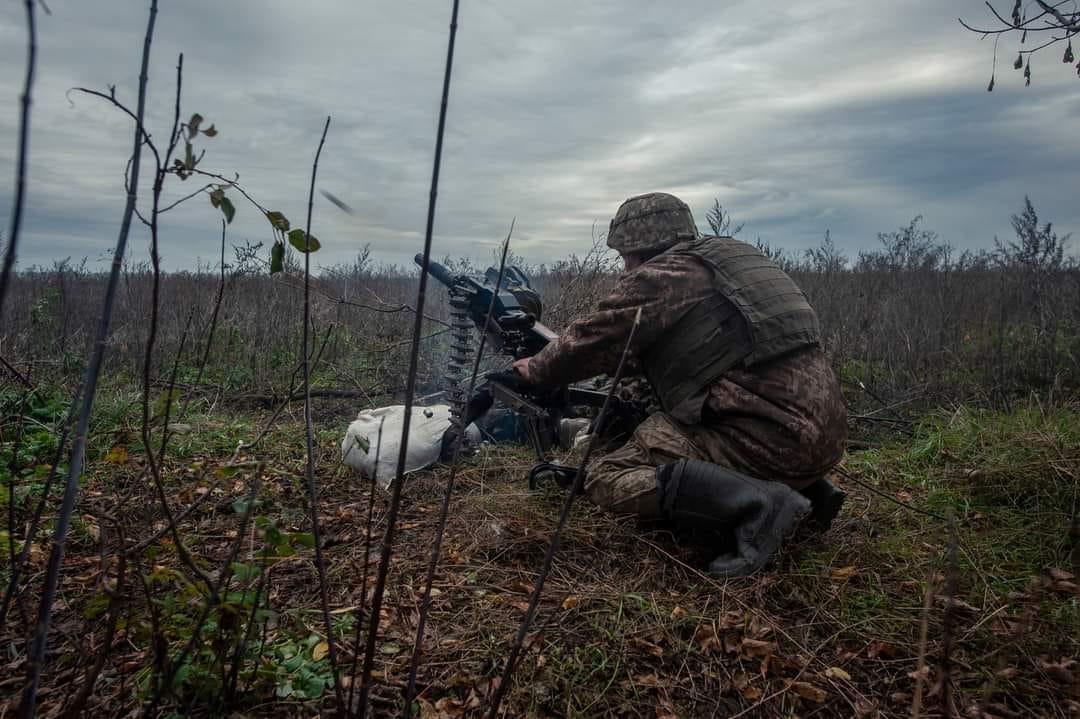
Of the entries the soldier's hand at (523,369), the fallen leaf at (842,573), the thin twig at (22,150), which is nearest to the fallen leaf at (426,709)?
the thin twig at (22,150)

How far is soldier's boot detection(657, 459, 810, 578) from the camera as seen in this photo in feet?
9.32

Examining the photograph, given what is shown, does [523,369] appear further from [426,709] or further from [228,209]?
[228,209]

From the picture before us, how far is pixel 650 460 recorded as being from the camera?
3299 mm

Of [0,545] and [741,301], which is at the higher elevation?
[741,301]

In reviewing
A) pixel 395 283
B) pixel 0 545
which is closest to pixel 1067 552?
pixel 0 545

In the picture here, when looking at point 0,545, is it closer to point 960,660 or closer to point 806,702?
point 806,702

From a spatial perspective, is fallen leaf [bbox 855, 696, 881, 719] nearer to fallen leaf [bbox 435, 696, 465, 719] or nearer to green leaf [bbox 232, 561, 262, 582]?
fallen leaf [bbox 435, 696, 465, 719]

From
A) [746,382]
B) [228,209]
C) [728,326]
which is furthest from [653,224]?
[228,209]

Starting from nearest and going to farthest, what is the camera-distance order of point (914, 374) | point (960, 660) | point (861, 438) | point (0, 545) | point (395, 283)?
point (960, 660), point (0, 545), point (861, 438), point (914, 374), point (395, 283)

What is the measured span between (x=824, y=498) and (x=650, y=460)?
2.87 ft

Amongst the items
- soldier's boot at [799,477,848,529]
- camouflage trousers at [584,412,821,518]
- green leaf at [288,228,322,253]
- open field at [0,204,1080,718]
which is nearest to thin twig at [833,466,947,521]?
open field at [0,204,1080,718]

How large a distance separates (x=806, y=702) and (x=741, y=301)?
5.44 ft

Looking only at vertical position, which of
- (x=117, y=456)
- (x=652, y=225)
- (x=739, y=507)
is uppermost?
(x=652, y=225)

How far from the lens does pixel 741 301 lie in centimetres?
304
